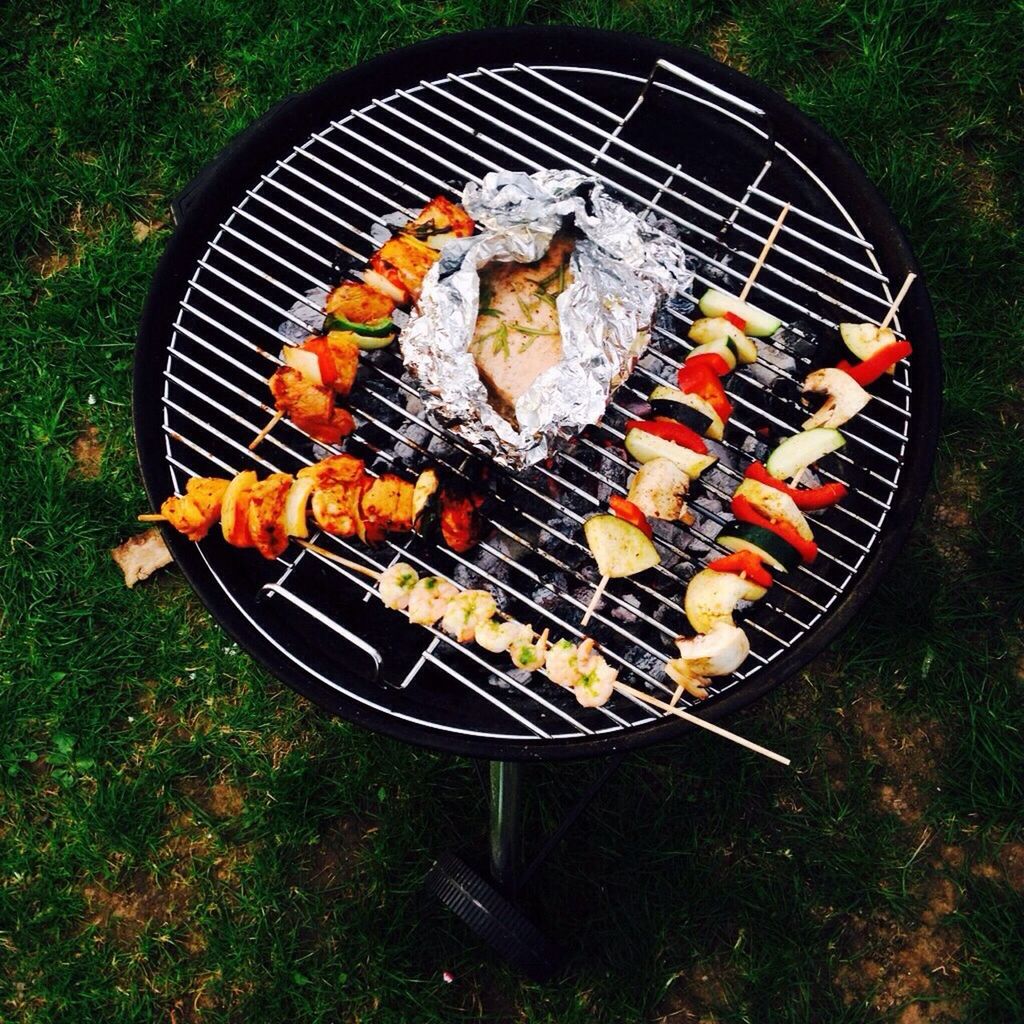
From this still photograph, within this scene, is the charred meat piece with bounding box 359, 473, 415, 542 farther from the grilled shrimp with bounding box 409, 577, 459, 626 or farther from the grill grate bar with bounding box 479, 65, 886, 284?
the grill grate bar with bounding box 479, 65, 886, 284

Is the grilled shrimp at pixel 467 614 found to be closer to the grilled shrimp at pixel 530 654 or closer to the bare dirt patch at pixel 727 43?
the grilled shrimp at pixel 530 654

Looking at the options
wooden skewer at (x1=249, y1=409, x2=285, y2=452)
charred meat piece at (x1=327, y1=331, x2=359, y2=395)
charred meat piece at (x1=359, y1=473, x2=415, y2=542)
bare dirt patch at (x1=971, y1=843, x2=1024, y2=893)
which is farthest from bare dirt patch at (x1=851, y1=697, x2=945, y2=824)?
wooden skewer at (x1=249, y1=409, x2=285, y2=452)

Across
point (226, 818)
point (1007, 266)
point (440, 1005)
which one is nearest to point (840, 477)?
point (1007, 266)

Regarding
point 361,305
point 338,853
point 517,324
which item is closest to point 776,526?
point 517,324

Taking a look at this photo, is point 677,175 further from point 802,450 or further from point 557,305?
point 802,450

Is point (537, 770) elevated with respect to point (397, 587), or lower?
lower

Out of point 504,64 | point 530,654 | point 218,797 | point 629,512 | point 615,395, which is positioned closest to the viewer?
point 530,654
